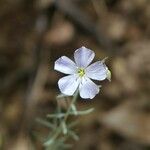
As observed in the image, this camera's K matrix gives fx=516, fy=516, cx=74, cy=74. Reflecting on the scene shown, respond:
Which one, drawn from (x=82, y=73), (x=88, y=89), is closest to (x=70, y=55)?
(x=82, y=73)

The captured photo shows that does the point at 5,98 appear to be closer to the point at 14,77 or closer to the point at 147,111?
the point at 14,77

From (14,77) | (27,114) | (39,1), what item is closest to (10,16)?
(39,1)

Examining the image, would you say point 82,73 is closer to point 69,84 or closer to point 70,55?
point 69,84

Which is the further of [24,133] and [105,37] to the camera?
[105,37]

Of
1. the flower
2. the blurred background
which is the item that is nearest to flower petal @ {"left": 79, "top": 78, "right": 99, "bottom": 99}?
the flower

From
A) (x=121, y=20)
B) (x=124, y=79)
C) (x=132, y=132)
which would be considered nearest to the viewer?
(x=132, y=132)

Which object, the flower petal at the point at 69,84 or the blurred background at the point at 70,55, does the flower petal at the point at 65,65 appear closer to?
the flower petal at the point at 69,84
